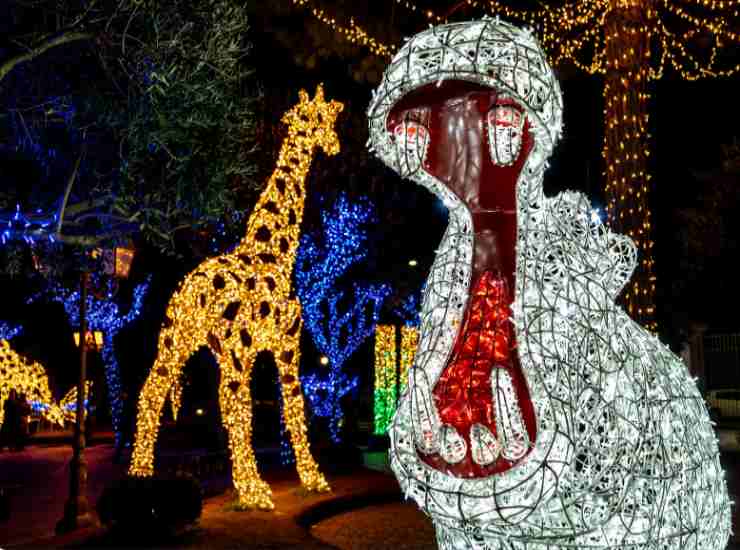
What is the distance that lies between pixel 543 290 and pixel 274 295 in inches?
301

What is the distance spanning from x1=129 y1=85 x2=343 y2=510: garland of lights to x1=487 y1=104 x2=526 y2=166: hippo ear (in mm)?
7200

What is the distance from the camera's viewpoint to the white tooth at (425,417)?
2846 millimetres

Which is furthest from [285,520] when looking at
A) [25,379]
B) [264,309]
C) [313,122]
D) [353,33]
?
[25,379]

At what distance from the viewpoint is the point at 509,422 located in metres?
2.78

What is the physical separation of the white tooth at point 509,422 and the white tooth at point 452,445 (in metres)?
0.13

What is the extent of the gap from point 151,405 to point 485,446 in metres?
7.67

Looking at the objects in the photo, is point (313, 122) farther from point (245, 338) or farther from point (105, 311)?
point (105, 311)

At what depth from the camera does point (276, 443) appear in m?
23.3

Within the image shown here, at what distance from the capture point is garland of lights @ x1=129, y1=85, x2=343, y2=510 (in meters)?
9.87

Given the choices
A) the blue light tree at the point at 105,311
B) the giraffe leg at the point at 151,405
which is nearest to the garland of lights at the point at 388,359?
the blue light tree at the point at 105,311


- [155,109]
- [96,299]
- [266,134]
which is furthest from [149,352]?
[155,109]

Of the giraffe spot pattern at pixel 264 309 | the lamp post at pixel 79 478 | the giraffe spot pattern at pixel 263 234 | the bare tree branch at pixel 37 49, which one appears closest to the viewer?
the bare tree branch at pixel 37 49

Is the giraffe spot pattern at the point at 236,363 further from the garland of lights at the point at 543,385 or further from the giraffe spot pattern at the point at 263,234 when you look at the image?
the garland of lights at the point at 543,385

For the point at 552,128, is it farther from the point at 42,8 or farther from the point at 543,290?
the point at 42,8
